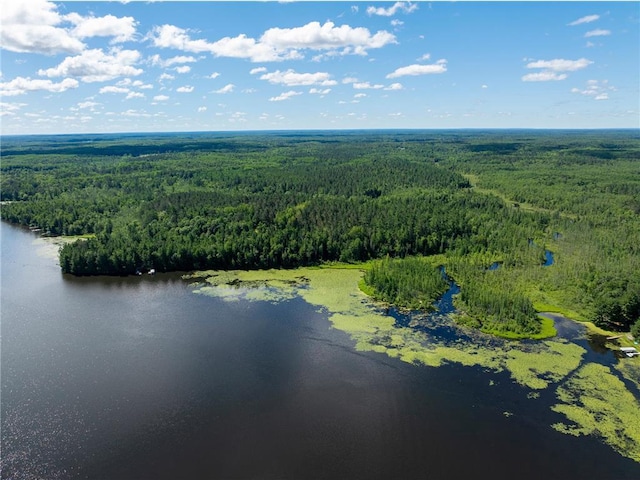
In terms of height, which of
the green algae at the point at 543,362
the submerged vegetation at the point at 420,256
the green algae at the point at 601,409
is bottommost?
the green algae at the point at 601,409

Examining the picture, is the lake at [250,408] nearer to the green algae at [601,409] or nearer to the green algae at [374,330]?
the green algae at [601,409]

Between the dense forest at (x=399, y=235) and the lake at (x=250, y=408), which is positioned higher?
the dense forest at (x=399, y=235)

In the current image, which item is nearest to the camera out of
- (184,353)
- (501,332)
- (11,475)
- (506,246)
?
(11,475)

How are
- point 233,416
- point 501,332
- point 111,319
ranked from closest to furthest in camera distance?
point 233,416, point 501,332, point 111,319

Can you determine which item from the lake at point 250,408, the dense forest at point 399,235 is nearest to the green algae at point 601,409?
the lake at point 250,408

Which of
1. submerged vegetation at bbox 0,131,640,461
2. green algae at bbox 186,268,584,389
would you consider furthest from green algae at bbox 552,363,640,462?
green algae at bbox 186,268,584,389

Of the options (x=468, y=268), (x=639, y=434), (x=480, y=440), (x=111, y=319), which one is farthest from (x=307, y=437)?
(x=468, y=268)

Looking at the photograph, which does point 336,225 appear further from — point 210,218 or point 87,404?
point 87,404
